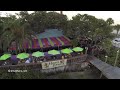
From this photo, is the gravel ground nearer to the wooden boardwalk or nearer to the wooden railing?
the wooden boardwalk

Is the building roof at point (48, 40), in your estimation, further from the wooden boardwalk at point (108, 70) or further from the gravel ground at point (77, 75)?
the wooden boardwalk at point (108, 70)

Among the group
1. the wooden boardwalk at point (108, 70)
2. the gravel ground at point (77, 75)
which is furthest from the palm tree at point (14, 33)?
the wooden boardwalk at point (108, 70)

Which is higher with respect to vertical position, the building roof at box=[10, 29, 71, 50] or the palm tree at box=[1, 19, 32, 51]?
the palm tree at box=[1, 19, 32, 51]

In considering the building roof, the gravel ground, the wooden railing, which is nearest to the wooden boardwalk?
the gravel ground

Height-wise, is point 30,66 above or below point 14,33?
below

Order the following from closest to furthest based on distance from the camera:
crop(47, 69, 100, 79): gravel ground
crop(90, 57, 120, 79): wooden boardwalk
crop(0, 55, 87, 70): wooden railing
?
crop(90, 57, 120, 79): wooden boardwalk, crop(0, 55, 87, 70): wooden railing, crop(47, 69, 100, 79): gravel ground

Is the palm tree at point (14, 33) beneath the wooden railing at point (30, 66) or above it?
above

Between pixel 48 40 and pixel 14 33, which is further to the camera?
pixel 48 40

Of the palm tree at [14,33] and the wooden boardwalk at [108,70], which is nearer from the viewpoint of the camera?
the wooden boardwalk at [108,70]

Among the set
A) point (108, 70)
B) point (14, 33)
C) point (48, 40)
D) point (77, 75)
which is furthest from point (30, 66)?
point (108, 70)

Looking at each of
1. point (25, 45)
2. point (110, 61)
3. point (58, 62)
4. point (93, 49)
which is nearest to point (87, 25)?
point (93, 49)

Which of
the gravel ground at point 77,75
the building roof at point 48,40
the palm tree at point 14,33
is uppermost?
the palm tree at point 14,33

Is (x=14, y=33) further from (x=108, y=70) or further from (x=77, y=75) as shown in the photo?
(x=108, y=70)

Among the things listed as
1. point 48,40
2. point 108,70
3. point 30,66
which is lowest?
point 108,70
